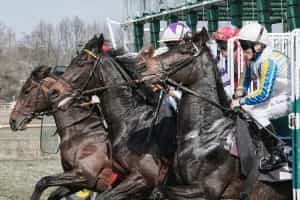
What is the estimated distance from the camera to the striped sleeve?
22.3 feet

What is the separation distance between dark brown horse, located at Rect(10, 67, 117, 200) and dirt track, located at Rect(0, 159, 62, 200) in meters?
3.08

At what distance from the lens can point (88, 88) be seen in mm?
8711

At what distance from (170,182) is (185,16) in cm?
1630

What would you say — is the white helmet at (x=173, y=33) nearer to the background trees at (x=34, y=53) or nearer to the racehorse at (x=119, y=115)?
the racehorse at (x=119, y=115)

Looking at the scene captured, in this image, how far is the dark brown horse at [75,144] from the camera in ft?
29.1

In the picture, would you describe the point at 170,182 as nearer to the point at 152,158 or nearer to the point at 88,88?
the point at 152,158

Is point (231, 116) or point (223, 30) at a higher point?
point (223, 30)

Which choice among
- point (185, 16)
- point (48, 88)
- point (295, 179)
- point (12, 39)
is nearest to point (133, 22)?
point (185, 16)

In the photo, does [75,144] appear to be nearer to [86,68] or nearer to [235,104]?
[86,68]

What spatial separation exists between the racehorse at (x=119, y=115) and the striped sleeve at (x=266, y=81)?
1.79 m

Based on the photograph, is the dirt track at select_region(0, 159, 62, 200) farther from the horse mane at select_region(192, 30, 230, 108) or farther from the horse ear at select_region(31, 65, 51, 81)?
the horse mane at select_region(192, 30, 230, 108)

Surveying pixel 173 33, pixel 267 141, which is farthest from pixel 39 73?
pixel 267 141

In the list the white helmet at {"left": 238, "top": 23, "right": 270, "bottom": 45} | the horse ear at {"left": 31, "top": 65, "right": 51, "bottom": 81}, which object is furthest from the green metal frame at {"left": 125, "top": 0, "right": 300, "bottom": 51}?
the white helmet at {"left": 238, "top": 23, "right": 270, "bottom": 45}

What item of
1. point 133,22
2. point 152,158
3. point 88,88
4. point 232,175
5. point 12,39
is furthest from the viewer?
point 12,39
